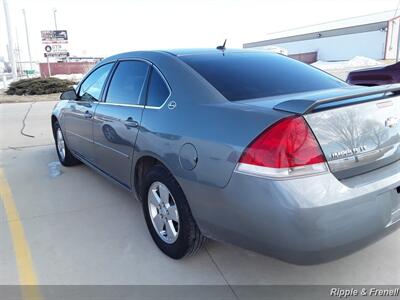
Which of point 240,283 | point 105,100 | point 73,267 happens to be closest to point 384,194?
point 240,283

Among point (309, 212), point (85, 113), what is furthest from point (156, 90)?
point (309, 212)

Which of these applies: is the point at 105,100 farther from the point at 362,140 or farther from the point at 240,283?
the point at 362,140

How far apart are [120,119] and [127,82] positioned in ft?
1.39

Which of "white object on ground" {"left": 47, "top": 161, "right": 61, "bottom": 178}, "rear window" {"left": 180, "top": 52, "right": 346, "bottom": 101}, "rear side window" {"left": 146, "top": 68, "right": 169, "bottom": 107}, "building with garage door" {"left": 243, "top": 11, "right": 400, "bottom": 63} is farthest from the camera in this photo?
"building with garage door" {"left": 243, "top": 11, "right": 400, "bottom": 63}

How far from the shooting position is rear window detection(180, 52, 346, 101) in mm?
2807

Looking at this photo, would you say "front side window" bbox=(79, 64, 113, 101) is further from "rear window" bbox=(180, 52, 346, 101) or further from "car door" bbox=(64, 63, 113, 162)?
"rear window" bbox=(180, 52, 346, 101)

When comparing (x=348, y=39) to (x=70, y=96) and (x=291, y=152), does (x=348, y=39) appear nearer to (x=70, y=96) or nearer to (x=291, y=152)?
(x=70, y=96)

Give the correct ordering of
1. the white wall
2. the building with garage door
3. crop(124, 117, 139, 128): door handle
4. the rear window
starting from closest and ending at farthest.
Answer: the rear window → crop(124, 117, 139, 128): door handle → the building with garage door → the white wall

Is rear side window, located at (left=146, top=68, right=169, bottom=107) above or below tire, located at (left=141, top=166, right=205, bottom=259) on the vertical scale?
above

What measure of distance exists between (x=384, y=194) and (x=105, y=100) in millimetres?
2797

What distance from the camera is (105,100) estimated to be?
153 inches

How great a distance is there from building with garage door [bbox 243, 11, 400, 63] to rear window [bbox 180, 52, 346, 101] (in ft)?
162

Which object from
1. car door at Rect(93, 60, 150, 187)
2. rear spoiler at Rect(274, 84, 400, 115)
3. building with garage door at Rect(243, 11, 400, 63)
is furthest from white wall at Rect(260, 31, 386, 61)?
rear spoiler at Rect(274, 84, 400, 115)

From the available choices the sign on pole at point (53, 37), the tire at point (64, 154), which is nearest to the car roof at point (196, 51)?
the tire at point (64, 154)
